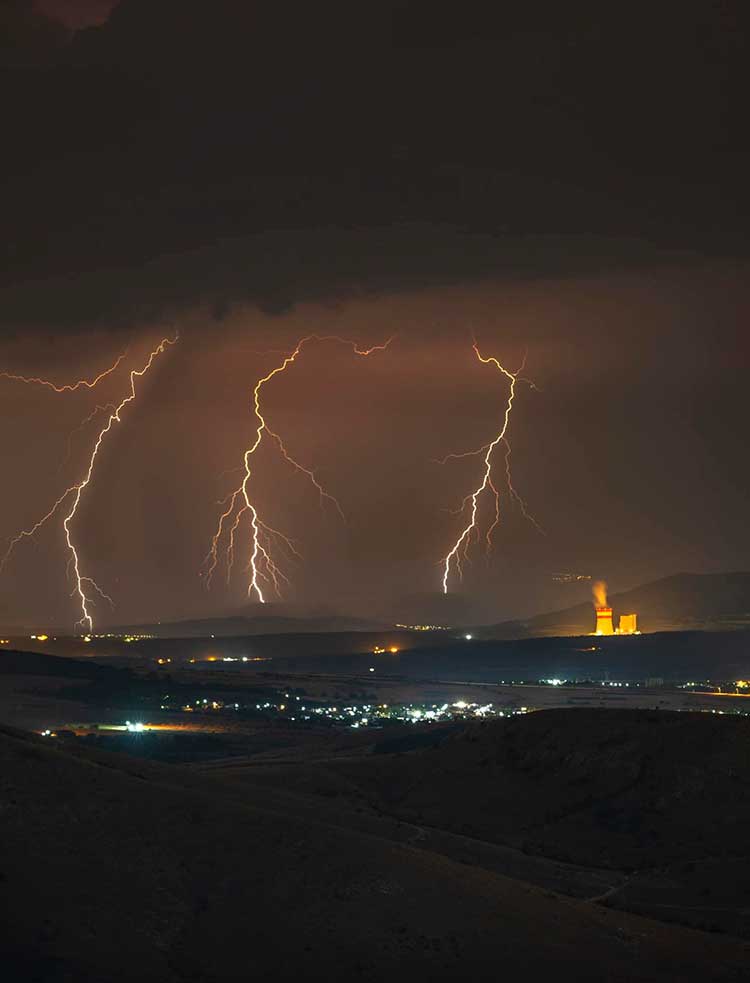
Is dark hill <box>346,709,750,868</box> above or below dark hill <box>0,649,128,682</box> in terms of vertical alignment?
below

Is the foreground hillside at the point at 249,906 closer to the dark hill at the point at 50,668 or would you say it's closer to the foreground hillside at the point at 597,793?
the foreground hillside at the point at 597,793

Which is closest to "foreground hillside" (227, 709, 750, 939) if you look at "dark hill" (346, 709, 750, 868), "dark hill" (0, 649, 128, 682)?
"dark hill" (346, 709, 750, 868)

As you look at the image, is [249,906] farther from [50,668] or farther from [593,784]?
[50,668]

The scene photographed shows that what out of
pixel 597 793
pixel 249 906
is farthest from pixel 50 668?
pixel 249 906

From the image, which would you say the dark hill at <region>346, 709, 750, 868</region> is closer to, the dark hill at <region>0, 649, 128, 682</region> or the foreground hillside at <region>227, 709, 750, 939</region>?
the foreground hillside at <region>227, 709, 750, 939</region>

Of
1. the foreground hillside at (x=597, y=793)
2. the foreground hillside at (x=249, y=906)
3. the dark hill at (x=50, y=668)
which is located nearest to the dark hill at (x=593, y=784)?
the foreground hillside at (x=597, y=793)

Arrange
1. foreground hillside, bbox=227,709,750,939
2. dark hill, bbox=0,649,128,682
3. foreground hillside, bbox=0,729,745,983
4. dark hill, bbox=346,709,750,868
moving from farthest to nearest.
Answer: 1. dark hill, bbox=0,649,128,682
2. dark hill, bbox=346,709,750,868
3. foreground hillside, bbox=227,709,750,939
4. foreground hillside, bbox=0,729,745,983

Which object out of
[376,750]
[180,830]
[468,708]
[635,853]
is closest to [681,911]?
[635,853]

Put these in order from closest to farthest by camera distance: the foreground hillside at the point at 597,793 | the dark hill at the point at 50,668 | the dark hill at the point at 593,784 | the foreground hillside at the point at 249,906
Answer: the foreground hillside at the point at 249,906 → the foreground hillside at the point at 597,793 → the dark hill at the point at 593,784 → the dark hill at the point at 50,668
